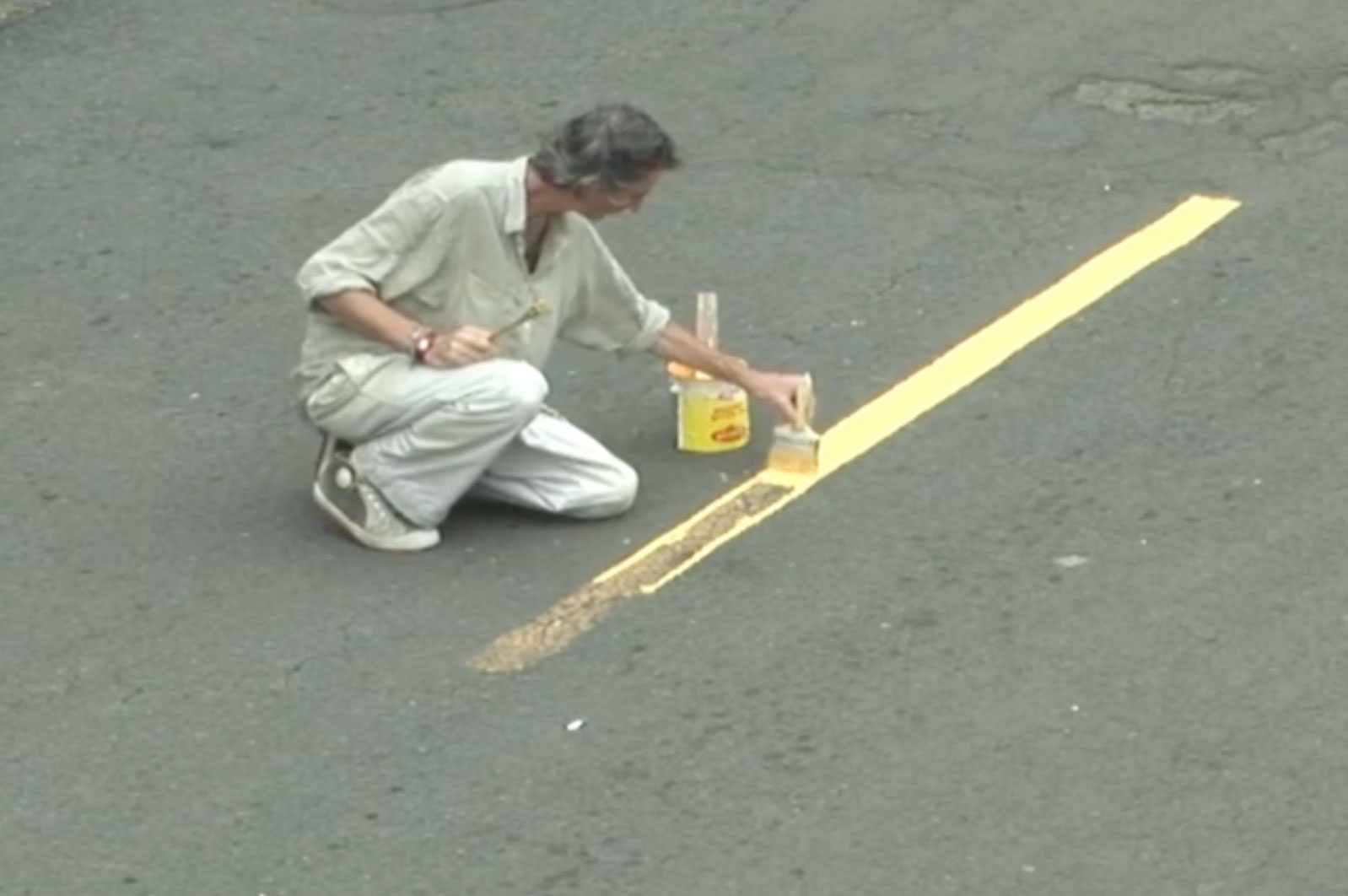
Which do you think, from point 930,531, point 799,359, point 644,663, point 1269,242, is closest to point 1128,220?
point 1269,242

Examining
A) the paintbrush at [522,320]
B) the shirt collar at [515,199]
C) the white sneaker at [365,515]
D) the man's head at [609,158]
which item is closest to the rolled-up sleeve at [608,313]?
the paintbrush at [522,320]

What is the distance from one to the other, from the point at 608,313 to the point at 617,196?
23.0 inches

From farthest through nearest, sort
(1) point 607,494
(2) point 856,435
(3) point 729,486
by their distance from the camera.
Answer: (2) point 856,435 → (3) point 729,486 → (1) point 607,494

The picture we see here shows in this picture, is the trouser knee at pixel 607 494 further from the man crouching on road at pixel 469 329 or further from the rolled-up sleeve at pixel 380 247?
the rolled-up sleeve at pixel 380 247

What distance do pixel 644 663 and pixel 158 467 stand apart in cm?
171

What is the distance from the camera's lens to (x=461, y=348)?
728cm

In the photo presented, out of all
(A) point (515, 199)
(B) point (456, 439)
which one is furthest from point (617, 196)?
(B) point (456, 439)

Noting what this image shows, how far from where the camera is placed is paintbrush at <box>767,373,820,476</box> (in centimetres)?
774

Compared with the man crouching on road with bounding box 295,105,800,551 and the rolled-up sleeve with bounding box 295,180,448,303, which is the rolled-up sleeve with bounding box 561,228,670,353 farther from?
the rolled-up sleeve with bounding box 295,180,448,303

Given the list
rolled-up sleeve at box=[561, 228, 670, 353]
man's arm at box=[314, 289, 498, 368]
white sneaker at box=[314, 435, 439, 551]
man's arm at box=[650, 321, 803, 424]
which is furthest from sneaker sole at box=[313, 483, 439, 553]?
man's arm at box=[650, 321, 803, 424]

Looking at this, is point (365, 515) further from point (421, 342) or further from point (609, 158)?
point (609, 158)

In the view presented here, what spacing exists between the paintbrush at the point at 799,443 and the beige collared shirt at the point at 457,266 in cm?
55

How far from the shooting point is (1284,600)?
7.04m

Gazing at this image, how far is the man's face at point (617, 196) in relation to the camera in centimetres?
712
